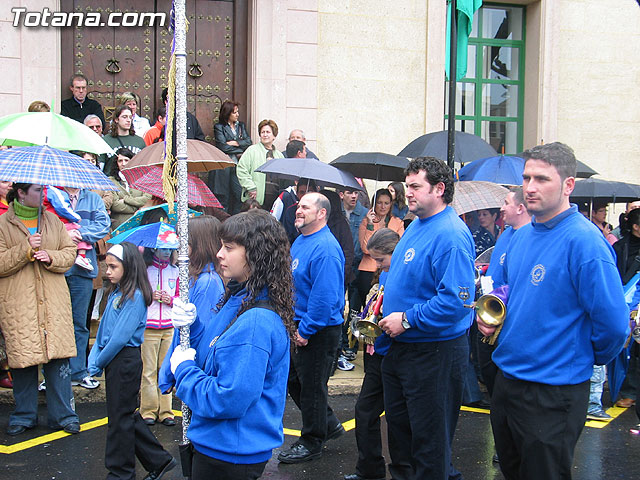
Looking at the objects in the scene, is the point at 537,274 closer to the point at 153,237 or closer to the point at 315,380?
the point at 315,380

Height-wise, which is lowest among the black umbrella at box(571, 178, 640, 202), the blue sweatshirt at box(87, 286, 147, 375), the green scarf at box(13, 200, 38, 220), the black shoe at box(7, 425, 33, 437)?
the black shoe at box(7, 425, 33, 437)

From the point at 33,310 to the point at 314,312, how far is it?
259 cm

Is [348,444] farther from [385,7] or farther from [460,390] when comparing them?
[385,7]

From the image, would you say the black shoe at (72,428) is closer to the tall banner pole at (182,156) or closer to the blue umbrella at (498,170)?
the tall banner pole at (182,156)

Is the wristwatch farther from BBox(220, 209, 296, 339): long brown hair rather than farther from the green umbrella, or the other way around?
the green umbrella

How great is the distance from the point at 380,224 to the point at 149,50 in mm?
4560

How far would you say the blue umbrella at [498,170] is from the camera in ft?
27.8

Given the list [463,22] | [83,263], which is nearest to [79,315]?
[83,263]

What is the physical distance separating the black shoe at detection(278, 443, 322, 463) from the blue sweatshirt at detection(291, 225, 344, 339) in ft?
2.91

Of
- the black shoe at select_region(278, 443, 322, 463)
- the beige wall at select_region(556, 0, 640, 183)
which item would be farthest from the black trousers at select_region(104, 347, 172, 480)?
the beige wall at select_region(556, 0, 640, 183)

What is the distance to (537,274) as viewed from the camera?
366 centimetres

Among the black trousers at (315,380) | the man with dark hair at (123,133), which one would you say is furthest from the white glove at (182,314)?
the man with dark hair at (123,133)

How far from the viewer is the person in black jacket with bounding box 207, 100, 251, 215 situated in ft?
34.0

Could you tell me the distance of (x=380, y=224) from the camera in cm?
940
